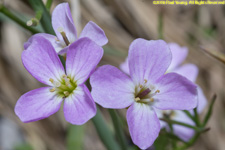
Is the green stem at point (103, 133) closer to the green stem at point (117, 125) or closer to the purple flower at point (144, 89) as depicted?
the green stem at point (117, 125)


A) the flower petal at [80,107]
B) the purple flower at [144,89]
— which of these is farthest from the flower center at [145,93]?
the flower petal at [80,107]

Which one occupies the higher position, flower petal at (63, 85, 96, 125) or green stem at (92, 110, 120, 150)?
flower petal at (63, 85, 96, 125)

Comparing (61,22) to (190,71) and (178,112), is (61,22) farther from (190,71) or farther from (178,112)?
(178,112)

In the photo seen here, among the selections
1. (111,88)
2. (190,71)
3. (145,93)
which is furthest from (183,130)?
(111,88)

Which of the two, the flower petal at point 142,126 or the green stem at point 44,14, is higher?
the green stem at point 44,14

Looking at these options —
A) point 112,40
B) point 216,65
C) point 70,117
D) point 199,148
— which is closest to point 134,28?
point 112,40

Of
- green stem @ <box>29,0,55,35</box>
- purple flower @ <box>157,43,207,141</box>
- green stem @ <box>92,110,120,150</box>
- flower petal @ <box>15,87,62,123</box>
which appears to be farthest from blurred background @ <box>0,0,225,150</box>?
flower petal @ <box>15,87,62,123</box>

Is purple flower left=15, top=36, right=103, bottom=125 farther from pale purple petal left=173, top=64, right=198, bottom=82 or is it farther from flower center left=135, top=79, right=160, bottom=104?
pale purple petal left=173, top=64, right=198, bottom=82
